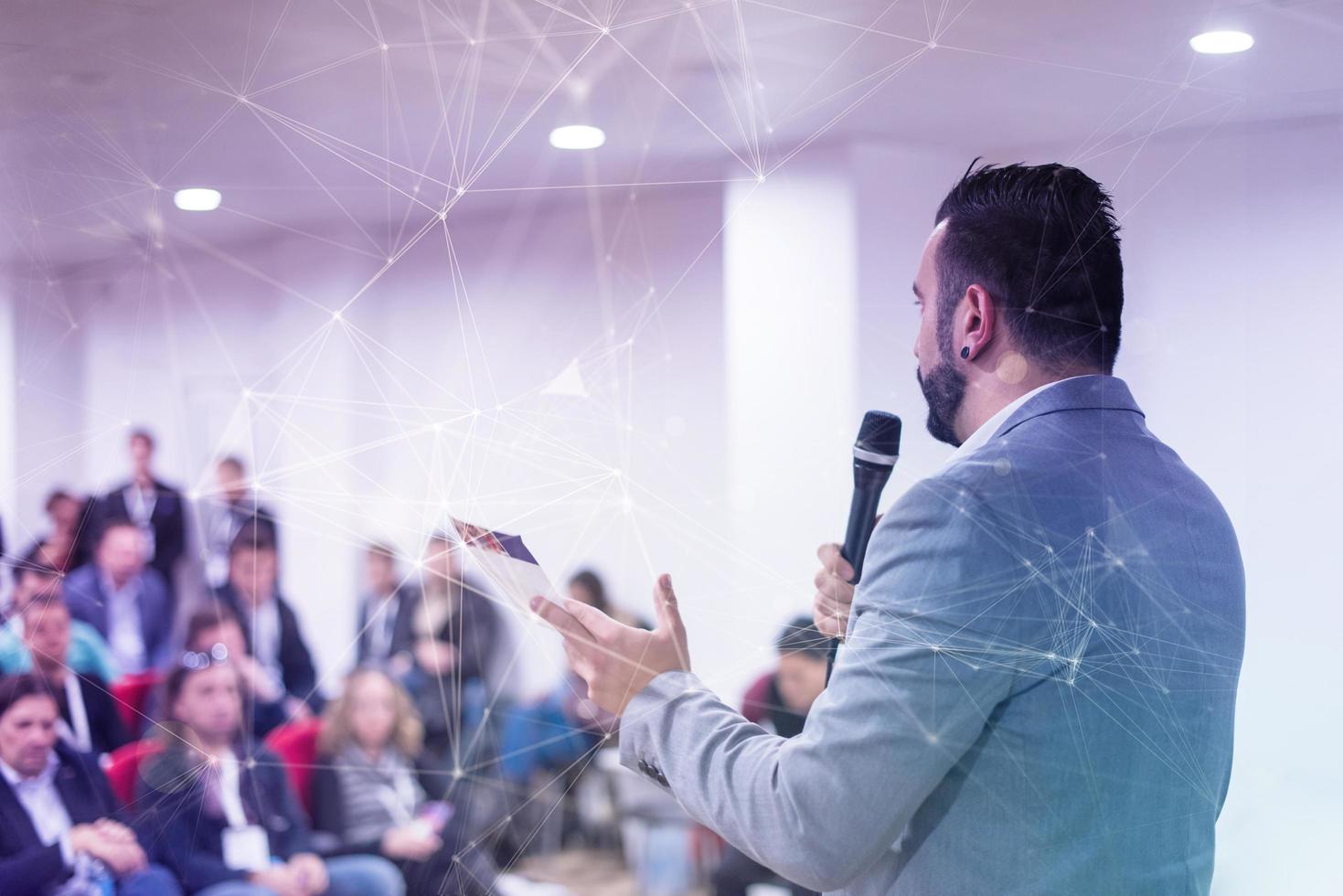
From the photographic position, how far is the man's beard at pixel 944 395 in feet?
2.81

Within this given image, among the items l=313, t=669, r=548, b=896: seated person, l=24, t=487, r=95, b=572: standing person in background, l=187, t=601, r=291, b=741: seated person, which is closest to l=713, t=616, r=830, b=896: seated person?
l=313, t=669, r=548, b=896: seated person

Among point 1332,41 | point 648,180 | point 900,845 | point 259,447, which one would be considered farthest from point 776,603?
point 1332,41

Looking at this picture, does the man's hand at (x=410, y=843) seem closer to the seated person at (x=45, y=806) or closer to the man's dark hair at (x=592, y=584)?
the seated person at (x=45, y=806)

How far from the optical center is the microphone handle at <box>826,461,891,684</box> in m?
0.95

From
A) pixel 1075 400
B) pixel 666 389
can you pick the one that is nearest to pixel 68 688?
pixel 666 389

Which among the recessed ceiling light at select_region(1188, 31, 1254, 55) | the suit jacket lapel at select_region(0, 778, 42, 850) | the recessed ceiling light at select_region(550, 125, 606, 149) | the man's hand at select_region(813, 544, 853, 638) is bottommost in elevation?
the suit jacket lapel at select_region(0, 778, 42, 850)

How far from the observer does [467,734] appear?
130cm

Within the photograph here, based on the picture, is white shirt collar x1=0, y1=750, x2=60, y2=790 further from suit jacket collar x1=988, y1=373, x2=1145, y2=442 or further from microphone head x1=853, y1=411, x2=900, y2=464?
suit jacket collar x1=988, y1=373, x2=1145, y2=442

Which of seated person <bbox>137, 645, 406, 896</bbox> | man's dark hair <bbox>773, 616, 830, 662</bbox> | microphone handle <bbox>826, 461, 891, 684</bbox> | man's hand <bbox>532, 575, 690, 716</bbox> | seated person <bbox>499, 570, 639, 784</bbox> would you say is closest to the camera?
man's hand <bbox>532, 575, 690, 716</bbox>

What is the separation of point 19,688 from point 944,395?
3.76 feet

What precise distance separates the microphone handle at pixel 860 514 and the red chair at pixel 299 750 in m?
0.69

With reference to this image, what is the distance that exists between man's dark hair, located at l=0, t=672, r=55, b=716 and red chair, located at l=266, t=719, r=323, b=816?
0.27 m

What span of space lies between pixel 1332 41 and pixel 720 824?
911mm

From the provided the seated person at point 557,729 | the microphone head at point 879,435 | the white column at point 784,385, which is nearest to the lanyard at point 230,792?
Result: the seated person at point 557,729
